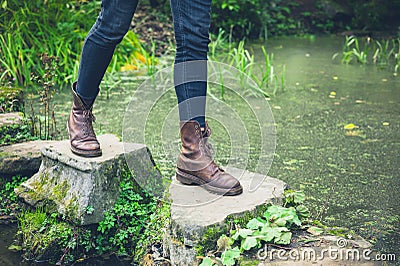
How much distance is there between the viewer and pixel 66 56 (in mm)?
4816

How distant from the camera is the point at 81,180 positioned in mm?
2332

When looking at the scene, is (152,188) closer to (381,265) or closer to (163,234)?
(163,234)

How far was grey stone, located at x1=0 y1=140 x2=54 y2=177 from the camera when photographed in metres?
2.76

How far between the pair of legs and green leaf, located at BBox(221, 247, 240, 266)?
314mm

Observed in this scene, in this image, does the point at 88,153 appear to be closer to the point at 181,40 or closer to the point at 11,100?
the point at 181,40

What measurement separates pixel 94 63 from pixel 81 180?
47cm

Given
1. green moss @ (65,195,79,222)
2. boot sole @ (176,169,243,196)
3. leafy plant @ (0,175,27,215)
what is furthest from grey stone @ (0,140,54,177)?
boot sole @ (176,169,243,196)

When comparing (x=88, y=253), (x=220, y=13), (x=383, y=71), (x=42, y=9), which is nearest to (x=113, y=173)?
(x=88, y=253)

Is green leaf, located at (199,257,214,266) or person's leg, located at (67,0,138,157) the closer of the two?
green leaf, located at (199,257,214,266)

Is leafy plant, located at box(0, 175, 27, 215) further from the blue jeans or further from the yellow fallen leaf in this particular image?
the yellow fallen leaf

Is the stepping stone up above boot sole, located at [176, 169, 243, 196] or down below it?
below

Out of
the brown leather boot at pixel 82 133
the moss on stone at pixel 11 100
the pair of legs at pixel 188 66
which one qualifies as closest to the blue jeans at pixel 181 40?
the pair of legs at pixel 188 66

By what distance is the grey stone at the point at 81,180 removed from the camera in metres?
2.31

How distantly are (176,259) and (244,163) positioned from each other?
1.19 m
